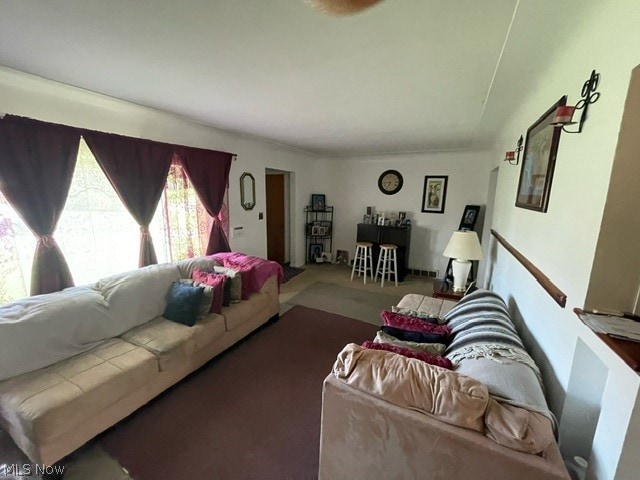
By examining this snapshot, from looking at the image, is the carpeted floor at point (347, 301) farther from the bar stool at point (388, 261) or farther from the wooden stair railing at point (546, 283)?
the wooden stair railing at point (546, 283)

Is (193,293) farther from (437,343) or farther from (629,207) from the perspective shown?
(629,207)

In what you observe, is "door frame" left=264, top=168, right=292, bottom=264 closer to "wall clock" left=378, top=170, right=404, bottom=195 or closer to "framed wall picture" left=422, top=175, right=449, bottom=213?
"wall clock" left=378, top=170, right=404, bottom=195

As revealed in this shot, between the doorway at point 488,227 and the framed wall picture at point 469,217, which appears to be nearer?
the doorway at point 488,227

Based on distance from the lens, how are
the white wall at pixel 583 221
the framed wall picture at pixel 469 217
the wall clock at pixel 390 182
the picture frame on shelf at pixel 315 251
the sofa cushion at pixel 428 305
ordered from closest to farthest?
1. the white wall at pixel 583 221
2. the sofa cushion at pixel 428 305
3. the framed wall picture at pixel 469 217
4. the wall clock at pixel 390 182
5. the picture frame on shelf at pixel 315 251

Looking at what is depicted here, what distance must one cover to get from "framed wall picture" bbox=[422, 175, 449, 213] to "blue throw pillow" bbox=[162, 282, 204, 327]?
4.13 meters

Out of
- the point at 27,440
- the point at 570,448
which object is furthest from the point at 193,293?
the point at 570,448

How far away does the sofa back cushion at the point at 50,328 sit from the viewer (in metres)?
1.47

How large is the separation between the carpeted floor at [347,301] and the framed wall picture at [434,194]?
1.89m

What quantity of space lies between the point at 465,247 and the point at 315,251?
3.40 metres

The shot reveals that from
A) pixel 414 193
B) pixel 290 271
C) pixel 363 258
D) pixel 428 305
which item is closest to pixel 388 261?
pixel 363 258

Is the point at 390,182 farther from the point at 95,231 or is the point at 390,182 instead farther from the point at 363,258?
the point at 95,231

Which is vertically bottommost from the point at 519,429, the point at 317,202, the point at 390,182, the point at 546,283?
the point at 519,429

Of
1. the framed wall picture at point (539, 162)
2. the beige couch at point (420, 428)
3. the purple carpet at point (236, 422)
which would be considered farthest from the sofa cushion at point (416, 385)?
the framed wall picture at point (539, 162)

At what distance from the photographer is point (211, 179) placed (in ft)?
10.6
